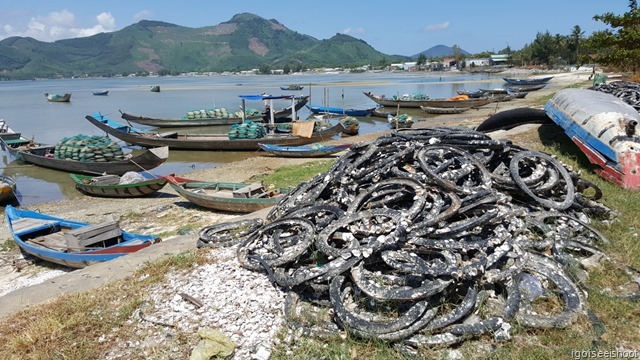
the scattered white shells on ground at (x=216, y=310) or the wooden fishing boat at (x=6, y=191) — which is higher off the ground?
the scattered white shells on ground at (x=216, y=310)

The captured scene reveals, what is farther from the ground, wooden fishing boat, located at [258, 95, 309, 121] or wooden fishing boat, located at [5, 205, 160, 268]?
wooden fishing boat, located at [258, 95, 309, 121]

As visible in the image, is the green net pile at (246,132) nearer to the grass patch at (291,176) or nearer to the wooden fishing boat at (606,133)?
the grass patch at (291,176)

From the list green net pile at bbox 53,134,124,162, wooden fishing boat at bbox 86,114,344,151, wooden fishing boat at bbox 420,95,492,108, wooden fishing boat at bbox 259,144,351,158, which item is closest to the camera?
green net pile at bbox 53,134,124,162

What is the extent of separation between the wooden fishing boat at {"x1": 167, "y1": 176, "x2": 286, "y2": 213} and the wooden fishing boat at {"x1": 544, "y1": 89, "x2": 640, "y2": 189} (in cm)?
728

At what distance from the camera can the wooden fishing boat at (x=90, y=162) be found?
60.5 ft

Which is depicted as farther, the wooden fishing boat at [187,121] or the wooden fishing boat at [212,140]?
the wooden fishing boat at [187,121]

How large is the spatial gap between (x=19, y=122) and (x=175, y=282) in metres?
50.6

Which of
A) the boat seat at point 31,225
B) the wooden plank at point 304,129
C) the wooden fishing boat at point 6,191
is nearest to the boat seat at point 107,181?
the wooden fishing boat at point 6,191

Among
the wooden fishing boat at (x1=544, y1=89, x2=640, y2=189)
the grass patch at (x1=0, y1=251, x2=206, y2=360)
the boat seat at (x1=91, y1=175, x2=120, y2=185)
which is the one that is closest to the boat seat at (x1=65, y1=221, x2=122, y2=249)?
the grass patch at (x1=0, y1=251, x2=206, y2=360)

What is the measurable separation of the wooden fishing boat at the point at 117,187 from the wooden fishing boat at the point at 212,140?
8997mm

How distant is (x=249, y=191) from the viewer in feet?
39.0

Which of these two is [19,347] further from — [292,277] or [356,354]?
[356,354]

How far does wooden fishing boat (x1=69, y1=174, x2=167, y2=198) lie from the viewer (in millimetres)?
15023

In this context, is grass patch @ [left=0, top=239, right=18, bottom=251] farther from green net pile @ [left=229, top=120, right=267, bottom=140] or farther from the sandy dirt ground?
green net pile @ [left=229, top=120, right=267, bottom=140]
